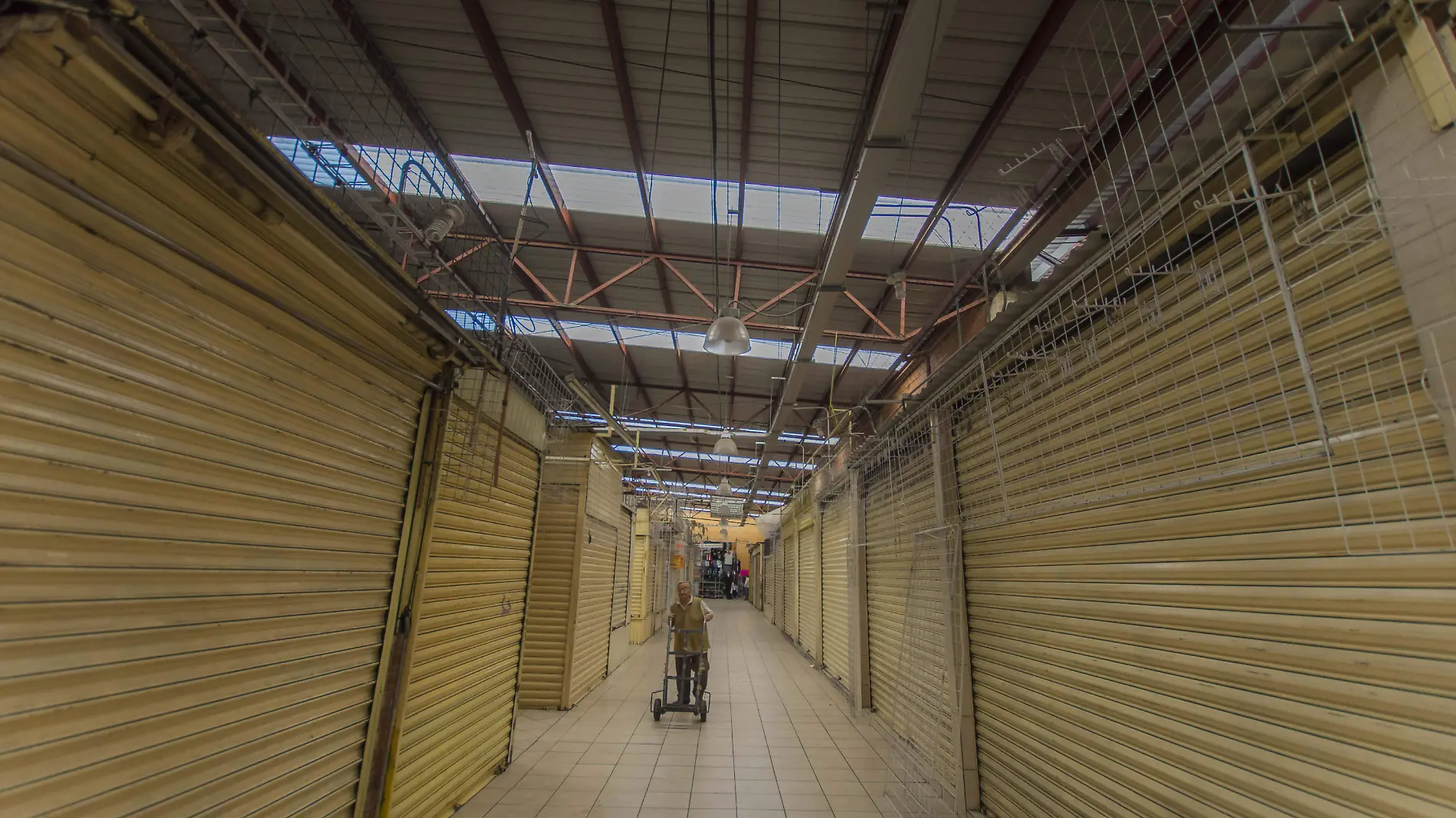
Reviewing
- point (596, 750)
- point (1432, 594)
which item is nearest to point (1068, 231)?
point (1432, 594)

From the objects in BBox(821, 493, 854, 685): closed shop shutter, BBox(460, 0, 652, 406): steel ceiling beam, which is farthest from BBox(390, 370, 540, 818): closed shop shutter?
BBox(821, 493, 854, 685): closed shop shutter

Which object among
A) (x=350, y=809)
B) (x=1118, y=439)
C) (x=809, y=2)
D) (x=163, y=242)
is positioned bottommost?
(x=350, y=809)

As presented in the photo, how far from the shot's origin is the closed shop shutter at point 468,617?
366 cm

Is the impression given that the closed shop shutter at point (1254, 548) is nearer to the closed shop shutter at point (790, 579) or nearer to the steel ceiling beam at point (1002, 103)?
the steel ceiling beam at point (1002, 103)

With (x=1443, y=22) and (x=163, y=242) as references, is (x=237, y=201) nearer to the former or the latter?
(x=163, y=242)

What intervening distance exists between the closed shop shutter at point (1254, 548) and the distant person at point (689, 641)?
4.29 m

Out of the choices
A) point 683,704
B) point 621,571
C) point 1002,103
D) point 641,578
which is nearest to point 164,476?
point 1002,103

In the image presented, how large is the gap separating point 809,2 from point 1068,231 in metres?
2.96

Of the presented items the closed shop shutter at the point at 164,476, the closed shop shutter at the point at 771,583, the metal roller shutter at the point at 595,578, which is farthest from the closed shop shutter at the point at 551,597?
the closed shop shutter at the point at 771,583

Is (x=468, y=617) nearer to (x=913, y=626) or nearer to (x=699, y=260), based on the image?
(x=699, y=260)

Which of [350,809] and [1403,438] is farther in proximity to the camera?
[350,809]

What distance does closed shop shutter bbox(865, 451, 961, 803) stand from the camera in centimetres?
466

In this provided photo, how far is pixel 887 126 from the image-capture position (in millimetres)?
3223

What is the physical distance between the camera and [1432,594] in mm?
1577
